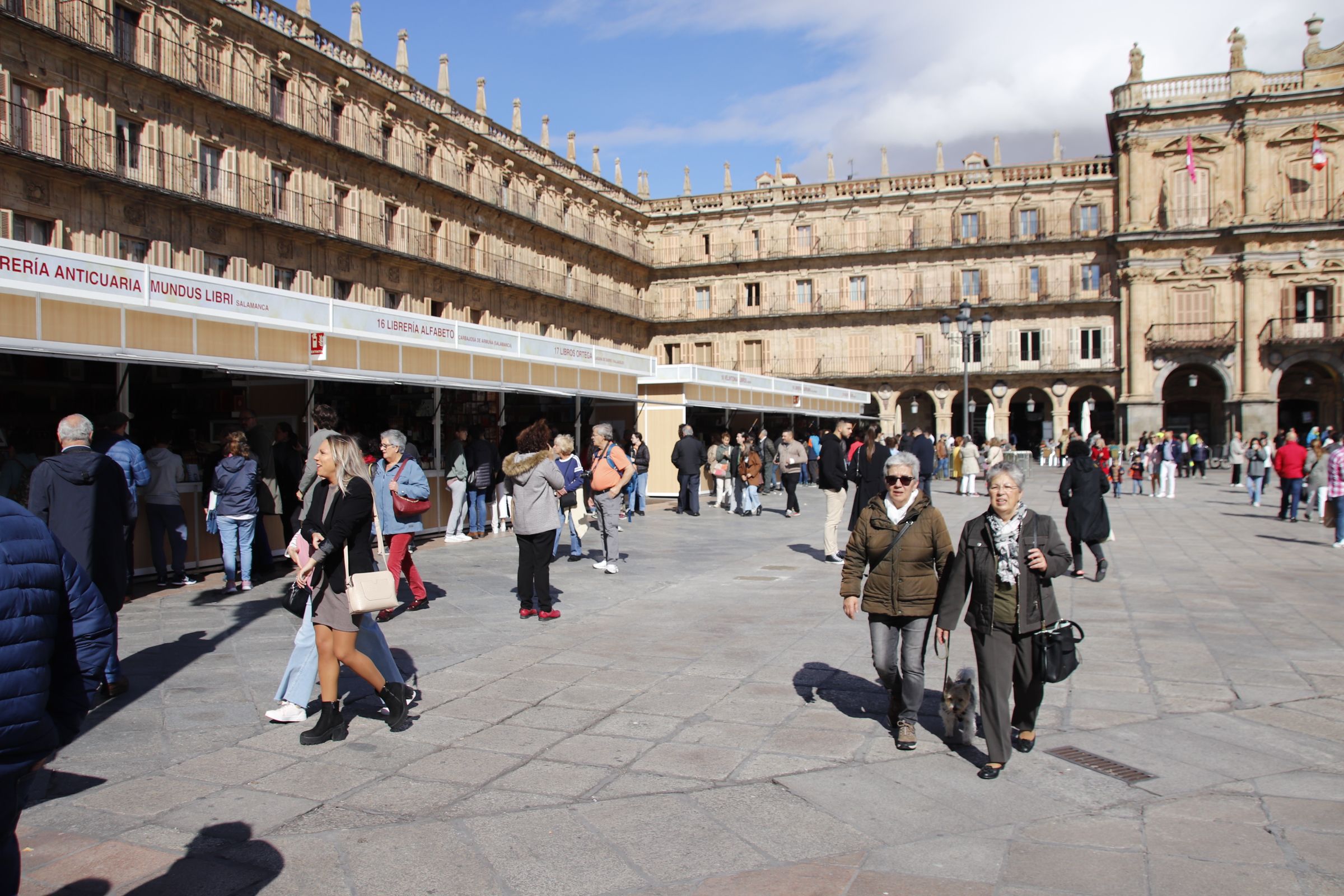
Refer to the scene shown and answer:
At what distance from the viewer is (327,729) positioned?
16.1ft

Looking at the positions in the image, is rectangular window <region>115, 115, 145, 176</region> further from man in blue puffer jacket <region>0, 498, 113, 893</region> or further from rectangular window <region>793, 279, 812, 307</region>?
rectangular window <region>793, 279, 812, 307</region>

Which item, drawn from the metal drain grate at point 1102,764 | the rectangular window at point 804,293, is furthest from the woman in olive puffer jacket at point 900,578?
the rectangular window at point 804,293

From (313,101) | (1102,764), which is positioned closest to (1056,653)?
(1102,764)

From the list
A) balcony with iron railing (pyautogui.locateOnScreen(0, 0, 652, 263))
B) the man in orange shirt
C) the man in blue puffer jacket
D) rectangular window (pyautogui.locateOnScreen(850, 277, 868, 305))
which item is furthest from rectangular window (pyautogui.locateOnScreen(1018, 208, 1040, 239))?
the man in blue puffer jacket

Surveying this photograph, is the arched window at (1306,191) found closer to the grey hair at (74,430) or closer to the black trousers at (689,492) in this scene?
the black trousers at (689,492)

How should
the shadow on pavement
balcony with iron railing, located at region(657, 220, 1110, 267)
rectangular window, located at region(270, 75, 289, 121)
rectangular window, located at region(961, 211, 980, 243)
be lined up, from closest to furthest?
1. the shadow on pavement
2. rectangular window, located at region(270, 75, 289, 121)
3. balcony with iron railing, located at region(657, 220, 1110, 267)
4. rectangular window, located at region(961, 211, 980, 243)

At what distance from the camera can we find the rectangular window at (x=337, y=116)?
96.4 ft

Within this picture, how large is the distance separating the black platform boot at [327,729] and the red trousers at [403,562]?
3.04 m

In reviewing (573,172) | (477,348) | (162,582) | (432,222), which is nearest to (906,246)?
(573,172)

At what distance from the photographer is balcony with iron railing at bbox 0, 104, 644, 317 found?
21.0 metres

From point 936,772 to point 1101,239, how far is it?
1787 inches

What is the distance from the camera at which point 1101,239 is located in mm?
44500

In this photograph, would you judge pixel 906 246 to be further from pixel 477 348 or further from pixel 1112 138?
pixel 477 348

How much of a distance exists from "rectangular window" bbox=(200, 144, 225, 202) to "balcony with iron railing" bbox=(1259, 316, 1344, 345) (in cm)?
3912
